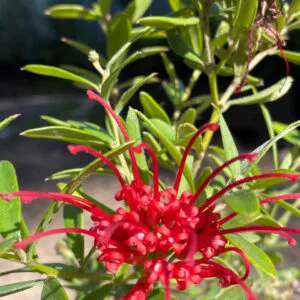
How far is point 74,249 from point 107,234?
0.53 ft

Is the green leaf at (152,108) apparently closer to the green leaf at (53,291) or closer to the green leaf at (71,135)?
the green leaf at (71,135)

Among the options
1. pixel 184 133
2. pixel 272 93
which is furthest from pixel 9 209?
pixel 272 93

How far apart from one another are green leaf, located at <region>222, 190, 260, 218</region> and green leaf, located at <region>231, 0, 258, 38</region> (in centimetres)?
19

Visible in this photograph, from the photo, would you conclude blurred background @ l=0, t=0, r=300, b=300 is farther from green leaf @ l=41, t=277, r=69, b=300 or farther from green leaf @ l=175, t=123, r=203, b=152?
green leaf @ l=41, t=277, r=69, b=300

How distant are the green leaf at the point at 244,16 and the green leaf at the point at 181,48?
5 cm

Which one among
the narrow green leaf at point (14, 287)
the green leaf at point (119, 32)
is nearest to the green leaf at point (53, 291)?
the narrow green leaf at point (14, 287)

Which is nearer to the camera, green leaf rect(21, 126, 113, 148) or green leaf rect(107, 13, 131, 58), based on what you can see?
green leaf rect(21, 126, 113, 148)

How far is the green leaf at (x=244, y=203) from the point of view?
319mm

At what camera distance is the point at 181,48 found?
524 mm

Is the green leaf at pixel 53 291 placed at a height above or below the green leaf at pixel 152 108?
below

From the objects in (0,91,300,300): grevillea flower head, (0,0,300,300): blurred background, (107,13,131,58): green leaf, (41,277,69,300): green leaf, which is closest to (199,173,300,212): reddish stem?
(0,91,300,300): grevillea flower head

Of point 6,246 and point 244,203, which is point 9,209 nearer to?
point 6,246

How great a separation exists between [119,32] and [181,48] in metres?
0.14

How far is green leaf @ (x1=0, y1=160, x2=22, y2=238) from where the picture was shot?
407 mm
